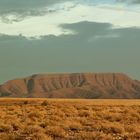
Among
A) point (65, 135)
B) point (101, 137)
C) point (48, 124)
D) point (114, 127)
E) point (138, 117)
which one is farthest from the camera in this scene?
point (138, 117)

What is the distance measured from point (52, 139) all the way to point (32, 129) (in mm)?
2733

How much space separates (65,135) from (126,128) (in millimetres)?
4088

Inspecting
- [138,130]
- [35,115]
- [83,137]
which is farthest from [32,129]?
[35,115]

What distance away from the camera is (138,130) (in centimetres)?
2453

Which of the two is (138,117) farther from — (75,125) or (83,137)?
(83,137)

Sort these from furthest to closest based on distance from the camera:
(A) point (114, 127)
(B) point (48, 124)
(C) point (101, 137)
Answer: (B) point (48, 124)
(A) point (114, 127)
(C) point (101, 137)

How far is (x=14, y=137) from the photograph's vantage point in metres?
21.7

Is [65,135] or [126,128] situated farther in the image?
[126,128]

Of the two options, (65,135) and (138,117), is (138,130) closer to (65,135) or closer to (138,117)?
(65,135)

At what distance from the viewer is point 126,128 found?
2603 centimetres

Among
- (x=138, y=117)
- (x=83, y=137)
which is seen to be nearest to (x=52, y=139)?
(x=83, y=137)

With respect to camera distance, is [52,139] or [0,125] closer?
[52,139]

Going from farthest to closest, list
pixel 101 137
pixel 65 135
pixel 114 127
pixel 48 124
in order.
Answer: pixel 48 124
pixel 114 127
pixel 65 135
pixel 101 137

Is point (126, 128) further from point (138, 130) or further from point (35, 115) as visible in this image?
point (35, 115)
